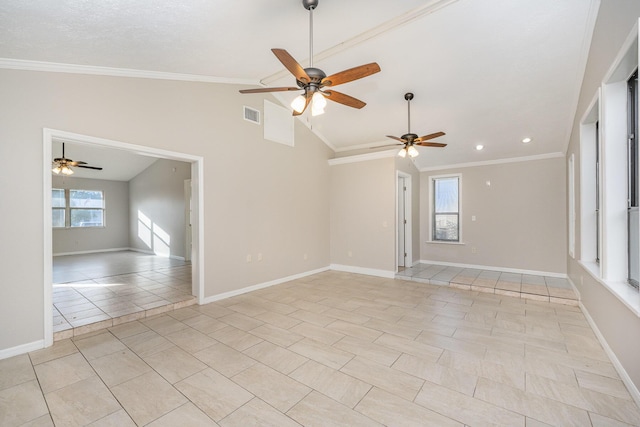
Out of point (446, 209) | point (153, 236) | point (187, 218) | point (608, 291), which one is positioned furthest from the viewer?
point (153, 236)

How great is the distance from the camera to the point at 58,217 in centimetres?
861

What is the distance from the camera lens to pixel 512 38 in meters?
3.21

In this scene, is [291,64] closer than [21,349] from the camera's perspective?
Yes

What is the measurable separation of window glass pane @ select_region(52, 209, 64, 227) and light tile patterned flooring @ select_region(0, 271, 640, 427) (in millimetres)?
7949

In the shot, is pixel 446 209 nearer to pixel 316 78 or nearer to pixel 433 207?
pixel 433 207

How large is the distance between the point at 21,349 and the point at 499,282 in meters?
6.62

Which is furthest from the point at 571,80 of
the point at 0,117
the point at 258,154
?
the point at 0,117

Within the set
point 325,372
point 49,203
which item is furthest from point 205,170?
point 325,372

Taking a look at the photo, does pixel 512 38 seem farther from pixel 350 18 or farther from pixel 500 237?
pixel 500 237

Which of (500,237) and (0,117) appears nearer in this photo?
(0,117)

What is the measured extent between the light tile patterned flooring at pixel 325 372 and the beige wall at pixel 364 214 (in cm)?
226

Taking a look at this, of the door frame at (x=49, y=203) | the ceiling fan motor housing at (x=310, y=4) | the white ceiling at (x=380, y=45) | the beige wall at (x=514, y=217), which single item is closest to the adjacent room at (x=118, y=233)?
the door frame at (x=49, y=203)

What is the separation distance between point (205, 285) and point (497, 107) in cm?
537

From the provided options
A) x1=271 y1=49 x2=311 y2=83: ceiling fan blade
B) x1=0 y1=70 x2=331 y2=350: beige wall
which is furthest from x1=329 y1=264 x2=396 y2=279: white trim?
x1=271 y1=49 x2=311 y2=83: ceiling fan blade
